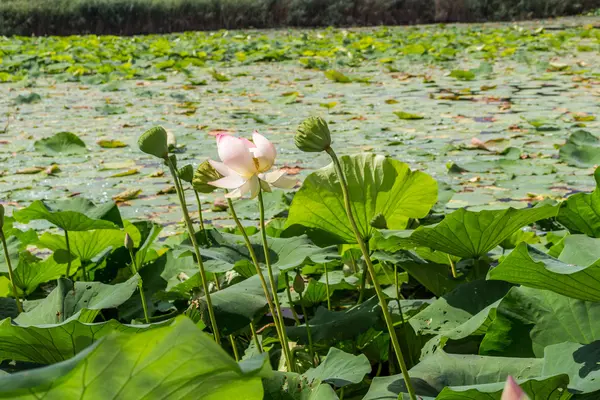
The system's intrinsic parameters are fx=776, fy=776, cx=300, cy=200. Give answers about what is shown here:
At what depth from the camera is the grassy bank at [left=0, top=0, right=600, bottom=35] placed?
498 inches

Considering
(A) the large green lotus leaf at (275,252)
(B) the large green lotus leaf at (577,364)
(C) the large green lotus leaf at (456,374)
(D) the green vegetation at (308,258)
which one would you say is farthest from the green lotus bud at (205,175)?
(B) the large green lotus leaf at (577,364)

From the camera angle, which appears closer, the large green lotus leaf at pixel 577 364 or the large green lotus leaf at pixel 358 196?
the large green lotus leaf at pixel 577 364

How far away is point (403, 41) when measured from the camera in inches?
320

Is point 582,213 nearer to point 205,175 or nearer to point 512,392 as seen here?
point 205,175

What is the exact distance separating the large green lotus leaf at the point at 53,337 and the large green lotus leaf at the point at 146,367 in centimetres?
23

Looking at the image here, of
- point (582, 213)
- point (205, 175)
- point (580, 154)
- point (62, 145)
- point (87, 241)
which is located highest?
point (205, 175)

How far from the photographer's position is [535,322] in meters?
0.81

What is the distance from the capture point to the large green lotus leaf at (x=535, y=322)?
0.79 meters

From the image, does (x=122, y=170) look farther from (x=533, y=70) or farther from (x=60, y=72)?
(x=60, y=72)

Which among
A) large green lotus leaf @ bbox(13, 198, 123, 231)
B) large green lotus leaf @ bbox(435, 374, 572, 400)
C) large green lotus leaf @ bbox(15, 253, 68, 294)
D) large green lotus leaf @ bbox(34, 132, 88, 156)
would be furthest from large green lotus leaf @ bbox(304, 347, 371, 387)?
large green lotus leaf @ bbox(34, 132, 88, 156)

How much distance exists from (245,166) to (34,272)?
0.62 m

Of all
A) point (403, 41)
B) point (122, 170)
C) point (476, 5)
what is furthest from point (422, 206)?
point (476, 5)

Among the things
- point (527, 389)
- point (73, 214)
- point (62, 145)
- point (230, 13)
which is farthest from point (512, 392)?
point (230, 13)

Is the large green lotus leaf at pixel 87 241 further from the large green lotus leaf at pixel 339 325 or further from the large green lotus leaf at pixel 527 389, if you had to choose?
the large green lotus leaf at pixel 527 389
